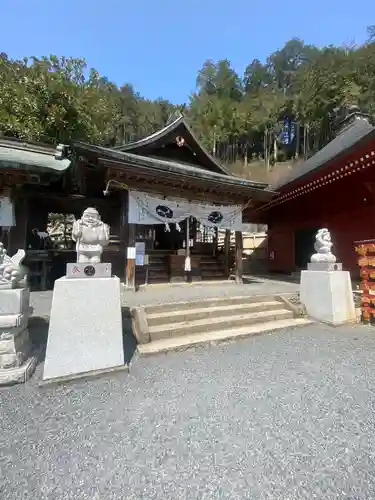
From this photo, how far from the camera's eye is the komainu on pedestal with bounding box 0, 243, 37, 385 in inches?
113

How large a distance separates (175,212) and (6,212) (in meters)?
4.74

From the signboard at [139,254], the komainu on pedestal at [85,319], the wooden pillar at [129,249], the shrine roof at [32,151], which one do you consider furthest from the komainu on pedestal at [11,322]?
the shrine roof at [32,151]

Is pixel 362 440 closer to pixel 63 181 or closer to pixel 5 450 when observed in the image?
pixel 5 450

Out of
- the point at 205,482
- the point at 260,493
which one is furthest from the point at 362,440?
the point at 205,482

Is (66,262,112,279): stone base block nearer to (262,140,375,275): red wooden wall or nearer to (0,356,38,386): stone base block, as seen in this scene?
(0,356,38,386): stone base block

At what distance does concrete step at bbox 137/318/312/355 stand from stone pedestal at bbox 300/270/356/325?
39 centimetres

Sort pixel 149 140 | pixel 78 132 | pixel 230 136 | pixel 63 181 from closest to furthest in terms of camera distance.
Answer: pixel 63 181
pixel 149 140
pixel 78 132
pixel 230 136

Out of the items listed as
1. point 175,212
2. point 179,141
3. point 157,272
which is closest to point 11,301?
point 175,212

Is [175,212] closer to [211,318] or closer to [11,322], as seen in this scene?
[211,318]

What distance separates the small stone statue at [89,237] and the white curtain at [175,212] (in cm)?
431

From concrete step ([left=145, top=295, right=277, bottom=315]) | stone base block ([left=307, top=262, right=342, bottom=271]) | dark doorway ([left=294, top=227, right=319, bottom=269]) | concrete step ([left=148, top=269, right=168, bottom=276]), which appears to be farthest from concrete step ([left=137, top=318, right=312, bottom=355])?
dark doorway ([left=294, top=227, right=319, bottom=269])

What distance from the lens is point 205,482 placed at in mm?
1671

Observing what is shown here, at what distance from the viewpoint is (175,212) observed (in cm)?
849

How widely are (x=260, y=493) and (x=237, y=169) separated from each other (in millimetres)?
42230
